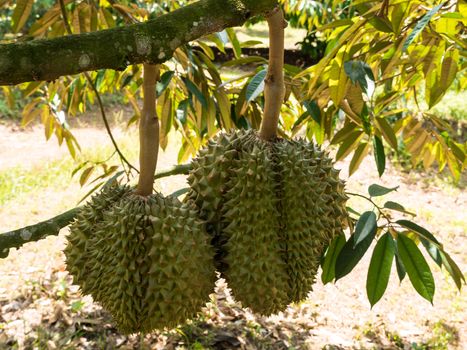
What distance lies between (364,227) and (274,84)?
0.32 m

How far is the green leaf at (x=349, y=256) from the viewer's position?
3.19ft

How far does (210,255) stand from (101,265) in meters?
0.17

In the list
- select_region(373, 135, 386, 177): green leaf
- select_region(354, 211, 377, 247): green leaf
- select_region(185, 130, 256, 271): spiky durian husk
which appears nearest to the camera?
select_region(185, 130, 256, 271): spiky durian husk

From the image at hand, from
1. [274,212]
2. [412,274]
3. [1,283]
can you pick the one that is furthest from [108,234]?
[1,283]

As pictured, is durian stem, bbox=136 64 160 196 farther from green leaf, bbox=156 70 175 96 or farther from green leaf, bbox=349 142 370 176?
green leaf, bbox=349 142 370 176

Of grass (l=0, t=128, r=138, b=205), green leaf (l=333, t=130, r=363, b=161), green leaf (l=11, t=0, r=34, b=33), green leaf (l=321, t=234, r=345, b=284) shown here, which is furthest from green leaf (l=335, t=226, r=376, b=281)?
grass (l=0, t=128, r=138, b=205)

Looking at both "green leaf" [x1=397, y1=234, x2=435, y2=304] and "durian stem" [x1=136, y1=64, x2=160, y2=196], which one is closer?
"durian stem" [x1=136, y1=64, x2=160, y2=196]

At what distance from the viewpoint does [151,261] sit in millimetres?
818

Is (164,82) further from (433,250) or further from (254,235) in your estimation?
(433,250)

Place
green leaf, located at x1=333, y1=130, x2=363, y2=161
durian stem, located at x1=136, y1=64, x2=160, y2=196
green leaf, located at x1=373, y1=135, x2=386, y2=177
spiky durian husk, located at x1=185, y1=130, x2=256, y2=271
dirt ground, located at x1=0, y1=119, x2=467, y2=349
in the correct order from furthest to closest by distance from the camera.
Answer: dirt ground, located at x1=0, y1=119, x2=467, y2=349, green leaf, located at x1=333, y1=130, x2=363, y2=161, green leaf, located at x1=373, y1=135, x2=386, y2=177, spiky durian husk, located at x1=185, y1=130, x2=256, y2=271, durian stem, located at x1=136, y1=64, x2=160, y2=196

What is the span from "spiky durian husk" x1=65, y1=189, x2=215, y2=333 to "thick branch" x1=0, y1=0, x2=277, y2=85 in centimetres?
28

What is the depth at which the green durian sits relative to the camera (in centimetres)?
84

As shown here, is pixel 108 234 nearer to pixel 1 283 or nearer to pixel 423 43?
pixel 423 43

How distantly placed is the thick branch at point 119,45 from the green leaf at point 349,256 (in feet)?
1.63
